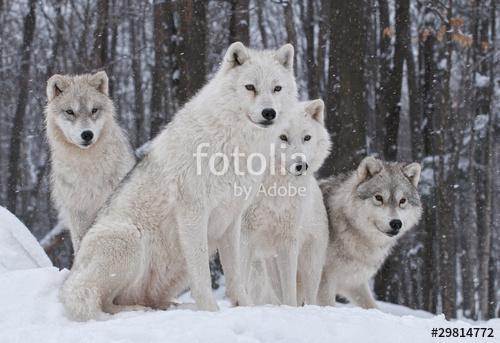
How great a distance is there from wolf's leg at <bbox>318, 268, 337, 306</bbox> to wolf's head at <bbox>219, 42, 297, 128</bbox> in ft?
7.77

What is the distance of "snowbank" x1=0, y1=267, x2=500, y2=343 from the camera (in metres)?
4.06

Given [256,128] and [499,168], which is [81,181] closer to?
[256,128]

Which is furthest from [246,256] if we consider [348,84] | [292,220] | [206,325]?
[348,84]

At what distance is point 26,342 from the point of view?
4176 millimetres

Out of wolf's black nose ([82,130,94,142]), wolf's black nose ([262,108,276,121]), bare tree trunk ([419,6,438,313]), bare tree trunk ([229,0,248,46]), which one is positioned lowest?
bare tree trunk ([419,6,438,313])

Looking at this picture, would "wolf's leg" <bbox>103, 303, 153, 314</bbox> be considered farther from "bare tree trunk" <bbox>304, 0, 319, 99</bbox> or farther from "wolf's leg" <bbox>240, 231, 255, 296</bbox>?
"bare tree trunk" <bbox>304, 0, 319, 99</bbox>

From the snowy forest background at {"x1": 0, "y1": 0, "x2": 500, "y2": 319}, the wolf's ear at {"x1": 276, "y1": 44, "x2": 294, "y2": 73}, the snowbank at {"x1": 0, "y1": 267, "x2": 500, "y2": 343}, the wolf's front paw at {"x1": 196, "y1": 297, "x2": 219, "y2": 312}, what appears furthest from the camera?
the snowy forest background at {"x1": 0, "y1": 0, "x2": 500, "y2": 319}

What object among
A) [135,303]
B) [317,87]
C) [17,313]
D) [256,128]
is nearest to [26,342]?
[17,313]

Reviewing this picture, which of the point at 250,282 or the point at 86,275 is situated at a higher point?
the point at 86,275

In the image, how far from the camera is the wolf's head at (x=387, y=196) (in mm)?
7031

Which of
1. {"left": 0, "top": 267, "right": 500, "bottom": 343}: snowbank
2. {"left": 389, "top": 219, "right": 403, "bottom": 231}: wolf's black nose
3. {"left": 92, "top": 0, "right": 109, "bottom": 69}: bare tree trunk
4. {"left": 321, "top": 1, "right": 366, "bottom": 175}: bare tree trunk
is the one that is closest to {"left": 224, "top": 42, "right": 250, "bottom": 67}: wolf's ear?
{"left": 0, "top": 267, "right": 500, "bottom": 343}: snowbank

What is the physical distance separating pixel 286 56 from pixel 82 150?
276 centimetres

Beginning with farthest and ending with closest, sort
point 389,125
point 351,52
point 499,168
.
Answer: point 499,168 → point 389,125 → point 351,52

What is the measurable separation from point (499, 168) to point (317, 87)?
15.7ft
